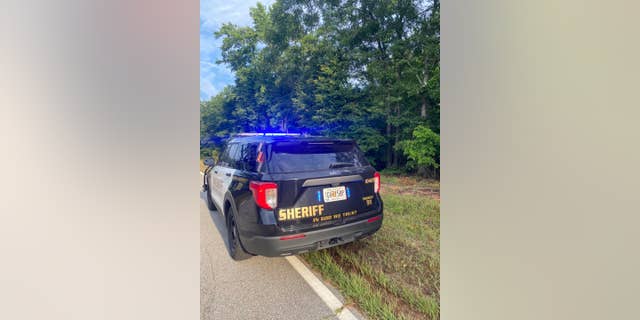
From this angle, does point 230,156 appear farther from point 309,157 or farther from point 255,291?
point 255,291

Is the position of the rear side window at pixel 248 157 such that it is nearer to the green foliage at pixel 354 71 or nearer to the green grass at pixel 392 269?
the green grass at pixel 392 269

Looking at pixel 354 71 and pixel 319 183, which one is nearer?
pixel 319 183

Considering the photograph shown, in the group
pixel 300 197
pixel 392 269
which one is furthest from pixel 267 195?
pixel 392 269

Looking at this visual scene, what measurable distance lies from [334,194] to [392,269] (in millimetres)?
847

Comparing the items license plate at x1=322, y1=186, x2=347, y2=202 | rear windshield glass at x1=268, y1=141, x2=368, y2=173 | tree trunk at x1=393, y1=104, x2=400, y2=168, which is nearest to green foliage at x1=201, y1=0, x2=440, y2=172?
tree trunk at x1=393, y1=104, x2=400, y2=168

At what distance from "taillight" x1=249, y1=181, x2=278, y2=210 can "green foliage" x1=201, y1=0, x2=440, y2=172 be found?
5.32 metres

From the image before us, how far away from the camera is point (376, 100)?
7.05 metres

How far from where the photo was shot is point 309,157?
2152 millimetres

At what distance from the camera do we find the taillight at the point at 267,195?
1.91 m

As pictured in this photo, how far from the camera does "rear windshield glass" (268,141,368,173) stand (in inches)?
81.5

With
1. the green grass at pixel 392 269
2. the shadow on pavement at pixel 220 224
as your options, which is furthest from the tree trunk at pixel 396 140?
the shadow on pavement at pixel 220 224

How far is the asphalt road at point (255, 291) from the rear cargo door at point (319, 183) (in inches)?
20.8
